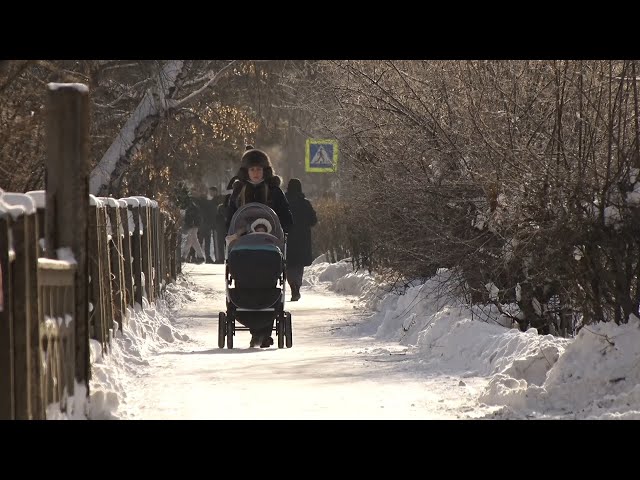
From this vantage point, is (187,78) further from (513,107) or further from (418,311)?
(513,107)

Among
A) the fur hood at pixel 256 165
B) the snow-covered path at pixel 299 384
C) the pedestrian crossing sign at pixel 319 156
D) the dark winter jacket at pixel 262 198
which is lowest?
the snow-covered path at pixel 299 384

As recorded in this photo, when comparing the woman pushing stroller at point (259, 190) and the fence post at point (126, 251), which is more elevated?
the woman pushing stroller at point (259, 190)

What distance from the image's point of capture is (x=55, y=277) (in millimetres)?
7992

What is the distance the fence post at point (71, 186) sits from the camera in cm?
837

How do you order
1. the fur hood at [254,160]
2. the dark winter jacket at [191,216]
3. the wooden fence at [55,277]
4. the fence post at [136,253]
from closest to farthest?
1. the wooden fence at [55,277]
2. the fur hood at [254,160]
3. the fence post at [136,253]
4. the dark winter jacket at [191,216]

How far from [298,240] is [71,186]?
13.9 metres

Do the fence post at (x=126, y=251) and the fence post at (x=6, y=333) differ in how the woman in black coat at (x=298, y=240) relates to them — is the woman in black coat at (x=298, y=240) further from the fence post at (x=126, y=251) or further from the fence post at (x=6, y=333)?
the fence post at (x=6, y=333)

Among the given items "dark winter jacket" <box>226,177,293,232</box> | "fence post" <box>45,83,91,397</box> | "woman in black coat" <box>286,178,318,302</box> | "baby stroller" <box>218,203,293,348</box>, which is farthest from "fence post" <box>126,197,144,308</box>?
"fence post" <box>45,83,91,397</box>

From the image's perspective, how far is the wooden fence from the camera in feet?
22.3

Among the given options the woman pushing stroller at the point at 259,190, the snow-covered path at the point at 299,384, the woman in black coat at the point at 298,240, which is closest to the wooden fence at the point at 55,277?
the snow-covered path at the point at 299,384

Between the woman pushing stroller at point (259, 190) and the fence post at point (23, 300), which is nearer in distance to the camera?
the fence post at point (23, 300)

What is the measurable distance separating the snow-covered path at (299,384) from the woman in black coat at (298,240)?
5629mm

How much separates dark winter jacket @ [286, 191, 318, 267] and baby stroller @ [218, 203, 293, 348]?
7524mm

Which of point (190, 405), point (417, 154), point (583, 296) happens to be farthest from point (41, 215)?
point (417, 154)
